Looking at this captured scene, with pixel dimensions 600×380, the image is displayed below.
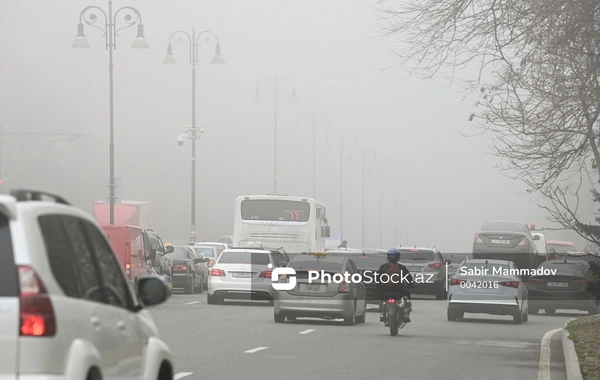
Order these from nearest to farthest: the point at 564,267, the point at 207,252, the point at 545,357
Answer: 1. the point at 545,357
2. the point at 564,267
3. the point at 207,252

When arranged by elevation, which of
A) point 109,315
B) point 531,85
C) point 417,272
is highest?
point 531,85

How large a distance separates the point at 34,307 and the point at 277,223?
120 ft

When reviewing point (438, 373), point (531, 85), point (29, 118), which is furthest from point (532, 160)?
point (29, 118)

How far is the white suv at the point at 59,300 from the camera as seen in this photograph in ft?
17.4

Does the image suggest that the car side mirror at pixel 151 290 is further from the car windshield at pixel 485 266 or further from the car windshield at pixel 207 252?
the car windshield at pixel 207 252

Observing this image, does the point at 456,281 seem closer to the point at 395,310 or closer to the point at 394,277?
the point at 394,277

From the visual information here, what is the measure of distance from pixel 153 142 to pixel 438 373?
108 m

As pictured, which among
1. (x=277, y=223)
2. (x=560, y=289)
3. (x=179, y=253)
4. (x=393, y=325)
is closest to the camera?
(x=393, y=325)

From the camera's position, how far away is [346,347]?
63.6 ft

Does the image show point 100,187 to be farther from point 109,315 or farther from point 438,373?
point 109,315

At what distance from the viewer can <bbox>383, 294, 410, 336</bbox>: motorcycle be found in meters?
22.5

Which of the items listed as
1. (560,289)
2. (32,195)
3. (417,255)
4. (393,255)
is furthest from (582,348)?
(417,255)

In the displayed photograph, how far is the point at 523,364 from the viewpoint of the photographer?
56.6 ft

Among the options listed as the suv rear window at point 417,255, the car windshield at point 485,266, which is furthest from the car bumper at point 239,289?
the suv rear window at point 417,255
